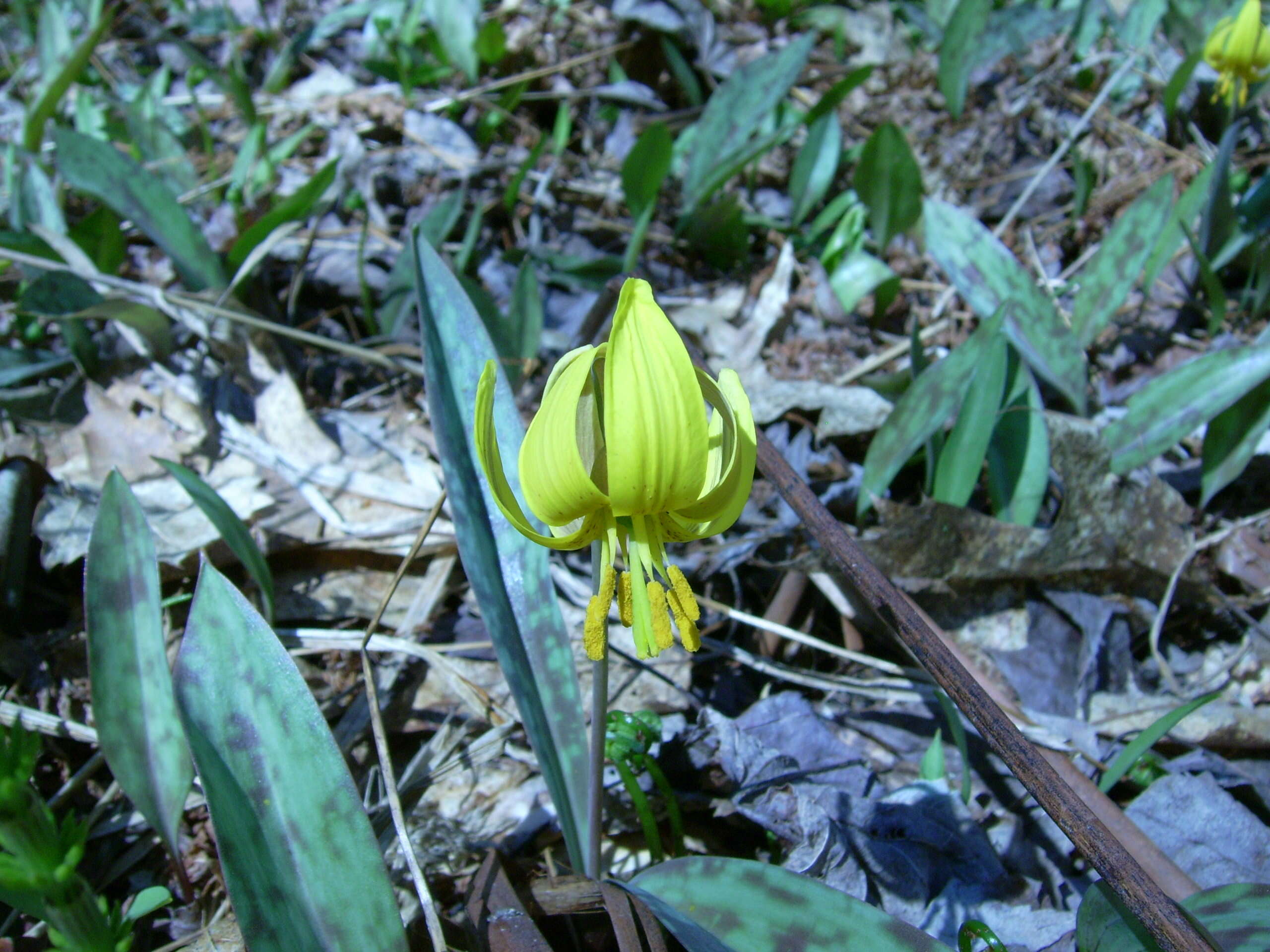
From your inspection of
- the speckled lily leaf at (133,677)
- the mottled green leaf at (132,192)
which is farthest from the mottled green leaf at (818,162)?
the speckled lily leaf at (133,677)

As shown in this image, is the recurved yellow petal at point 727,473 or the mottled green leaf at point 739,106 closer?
the recurved yellow petal at point 727,473

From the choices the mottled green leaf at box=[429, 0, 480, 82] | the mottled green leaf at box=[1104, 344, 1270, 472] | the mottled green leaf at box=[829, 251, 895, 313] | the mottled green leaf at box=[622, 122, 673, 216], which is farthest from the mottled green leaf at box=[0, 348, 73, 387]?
the mottled green leaf at box=[1104, 344, 1270, 472]

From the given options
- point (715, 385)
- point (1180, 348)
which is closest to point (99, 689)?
point (715, 385)

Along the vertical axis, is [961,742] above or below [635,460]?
below

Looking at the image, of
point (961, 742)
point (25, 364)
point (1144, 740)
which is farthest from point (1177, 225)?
point (25, 364)

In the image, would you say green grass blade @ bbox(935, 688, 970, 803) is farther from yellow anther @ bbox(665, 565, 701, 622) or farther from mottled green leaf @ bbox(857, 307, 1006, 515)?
yellow anther @ bbox(665, 565, 701, 622)

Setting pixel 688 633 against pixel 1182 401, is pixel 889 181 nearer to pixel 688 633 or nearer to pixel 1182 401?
pixel 1182 401

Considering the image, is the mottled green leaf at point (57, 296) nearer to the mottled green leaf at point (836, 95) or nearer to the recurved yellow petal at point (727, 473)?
the recurved yellow petal at point (727, 473)
